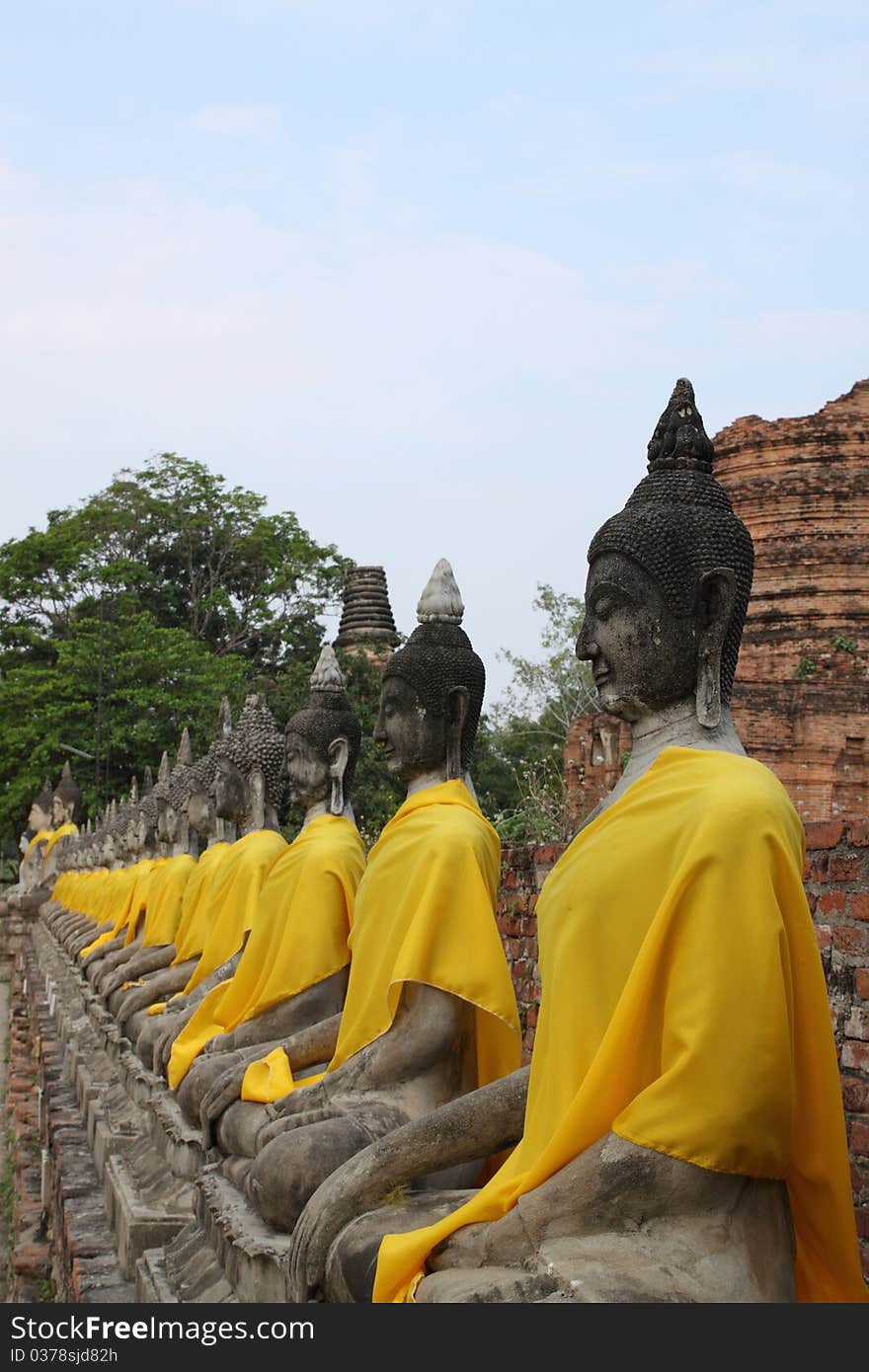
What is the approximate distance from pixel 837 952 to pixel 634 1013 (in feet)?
6.81

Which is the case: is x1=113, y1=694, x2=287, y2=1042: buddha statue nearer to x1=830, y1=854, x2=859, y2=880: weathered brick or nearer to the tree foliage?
x1=830, y1=854, x2=859, y2=880: weathered brick

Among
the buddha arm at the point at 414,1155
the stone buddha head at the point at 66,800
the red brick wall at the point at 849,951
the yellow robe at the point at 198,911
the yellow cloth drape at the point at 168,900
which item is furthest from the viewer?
the stone buddha head at the point at 66,800

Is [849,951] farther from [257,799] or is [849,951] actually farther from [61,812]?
[61,812]

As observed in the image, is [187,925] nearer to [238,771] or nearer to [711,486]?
[238,771]

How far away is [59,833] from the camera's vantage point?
3159 cm

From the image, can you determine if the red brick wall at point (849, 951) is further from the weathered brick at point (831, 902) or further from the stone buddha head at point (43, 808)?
the stone buddha head at point (43, 808)

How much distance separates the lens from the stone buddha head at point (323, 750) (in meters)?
6.86

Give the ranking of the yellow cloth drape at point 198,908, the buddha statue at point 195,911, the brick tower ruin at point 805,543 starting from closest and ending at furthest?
the buddha statue at point 195,911, the yellow cloth drape at point 198,908, the brick tower ruin at point 805,543

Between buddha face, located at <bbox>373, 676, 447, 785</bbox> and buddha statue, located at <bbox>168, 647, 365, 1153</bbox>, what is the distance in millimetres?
1022

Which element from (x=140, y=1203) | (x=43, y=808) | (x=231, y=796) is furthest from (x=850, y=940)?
(x=43, y=808)

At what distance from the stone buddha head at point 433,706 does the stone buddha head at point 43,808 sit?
93.9 ft

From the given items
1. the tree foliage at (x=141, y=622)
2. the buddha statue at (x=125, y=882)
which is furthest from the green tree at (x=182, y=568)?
the buddha statue at (x=125, y=882)

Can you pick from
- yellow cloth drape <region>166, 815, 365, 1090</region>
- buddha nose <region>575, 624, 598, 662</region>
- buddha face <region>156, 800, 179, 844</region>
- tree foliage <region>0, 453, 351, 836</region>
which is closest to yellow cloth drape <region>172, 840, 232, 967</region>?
yellow cloth drape <region>166, 815, 365, 1090</region>

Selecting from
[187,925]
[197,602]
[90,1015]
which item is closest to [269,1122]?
[187,925]
